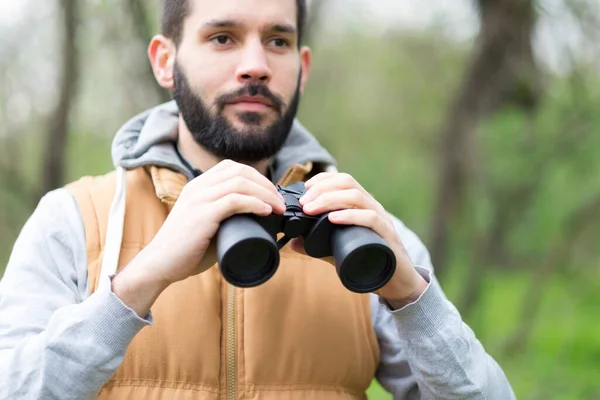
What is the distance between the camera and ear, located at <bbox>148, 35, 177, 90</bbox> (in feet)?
8.20

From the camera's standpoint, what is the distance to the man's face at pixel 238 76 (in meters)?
2.29

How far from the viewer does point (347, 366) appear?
222 cm

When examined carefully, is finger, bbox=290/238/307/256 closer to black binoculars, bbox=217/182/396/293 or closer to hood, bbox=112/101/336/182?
black binoculars, bbox=217/182/396/293

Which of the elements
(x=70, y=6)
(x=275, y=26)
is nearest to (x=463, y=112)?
(x=70, y=6)

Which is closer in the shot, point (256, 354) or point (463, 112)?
point (256, 354)

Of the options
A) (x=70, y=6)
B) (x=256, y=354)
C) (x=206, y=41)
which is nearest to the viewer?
(x=256, y=354)

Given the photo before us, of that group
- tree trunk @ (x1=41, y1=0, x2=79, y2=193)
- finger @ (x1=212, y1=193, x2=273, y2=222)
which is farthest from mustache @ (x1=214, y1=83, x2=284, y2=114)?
tree trunk @ (x1=41, y1=0, x2=79, y2=193)

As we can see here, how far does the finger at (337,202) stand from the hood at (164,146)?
0.62 m

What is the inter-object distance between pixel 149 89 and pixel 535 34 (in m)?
2.85

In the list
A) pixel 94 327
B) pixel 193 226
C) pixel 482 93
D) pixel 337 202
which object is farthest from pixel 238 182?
pixel 482 93

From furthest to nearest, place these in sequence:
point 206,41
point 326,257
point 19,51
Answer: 1. point 19,51
2. point 206,41
3. point 326,257

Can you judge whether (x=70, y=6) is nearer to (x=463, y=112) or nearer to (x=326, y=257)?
(x=463, y=112)

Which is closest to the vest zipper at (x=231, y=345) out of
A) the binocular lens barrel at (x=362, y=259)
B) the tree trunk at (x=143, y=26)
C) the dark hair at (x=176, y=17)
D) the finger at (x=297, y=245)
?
the finger at (x=297, y=245)

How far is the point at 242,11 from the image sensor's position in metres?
2.29
